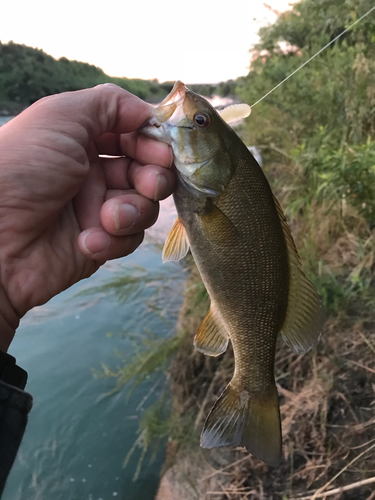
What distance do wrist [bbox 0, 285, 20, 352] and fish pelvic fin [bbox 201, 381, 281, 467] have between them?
101 cm

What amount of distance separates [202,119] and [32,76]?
90.0ft

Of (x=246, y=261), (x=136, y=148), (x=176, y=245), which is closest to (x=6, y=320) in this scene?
(x=176, y=245)

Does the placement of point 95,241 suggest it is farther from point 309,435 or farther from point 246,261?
point 309,435

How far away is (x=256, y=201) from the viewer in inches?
53.9

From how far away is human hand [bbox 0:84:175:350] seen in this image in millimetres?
1478

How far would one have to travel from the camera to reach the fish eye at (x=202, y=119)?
4.50 ft

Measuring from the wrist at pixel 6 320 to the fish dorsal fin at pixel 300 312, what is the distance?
129 cm

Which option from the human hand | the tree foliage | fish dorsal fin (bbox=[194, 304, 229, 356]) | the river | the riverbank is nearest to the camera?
the human hand

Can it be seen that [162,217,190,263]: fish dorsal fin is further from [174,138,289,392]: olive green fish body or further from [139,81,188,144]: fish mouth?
[139,81,188,144]: fish mouth

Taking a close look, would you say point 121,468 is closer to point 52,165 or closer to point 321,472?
point 321,472

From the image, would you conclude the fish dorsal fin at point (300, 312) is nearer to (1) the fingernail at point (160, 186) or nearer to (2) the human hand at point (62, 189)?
(1) the fingernail at point (160, 186)

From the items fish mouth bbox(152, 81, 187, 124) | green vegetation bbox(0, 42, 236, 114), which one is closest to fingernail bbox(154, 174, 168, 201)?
fish mouth bbox(152, 81, 187, 124)

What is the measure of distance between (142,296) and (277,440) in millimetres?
4105

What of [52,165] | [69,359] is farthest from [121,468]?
[52,165]
